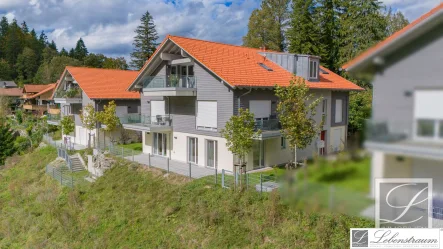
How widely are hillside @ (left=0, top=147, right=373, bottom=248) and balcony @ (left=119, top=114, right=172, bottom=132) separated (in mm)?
3282

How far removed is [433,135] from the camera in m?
1.10

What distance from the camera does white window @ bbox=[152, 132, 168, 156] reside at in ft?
86.1

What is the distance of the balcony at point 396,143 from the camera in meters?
1.10

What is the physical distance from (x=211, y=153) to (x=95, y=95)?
16.1 meters

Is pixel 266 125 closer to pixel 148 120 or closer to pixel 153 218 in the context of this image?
pixel 153 218

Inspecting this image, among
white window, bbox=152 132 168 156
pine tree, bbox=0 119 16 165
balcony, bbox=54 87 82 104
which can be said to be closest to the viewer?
white window, bbox=152 132 168 156

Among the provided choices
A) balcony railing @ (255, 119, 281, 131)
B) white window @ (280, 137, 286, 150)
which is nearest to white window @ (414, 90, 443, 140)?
balcony railing @ (255, 119, 281, 131)

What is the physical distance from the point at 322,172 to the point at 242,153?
14774mm

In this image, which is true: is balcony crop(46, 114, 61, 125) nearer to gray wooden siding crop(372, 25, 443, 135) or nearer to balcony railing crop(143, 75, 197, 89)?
balcony railing crop(143, 75, 197, 89)

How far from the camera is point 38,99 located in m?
63.7

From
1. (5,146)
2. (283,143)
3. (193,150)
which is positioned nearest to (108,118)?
(193,150)

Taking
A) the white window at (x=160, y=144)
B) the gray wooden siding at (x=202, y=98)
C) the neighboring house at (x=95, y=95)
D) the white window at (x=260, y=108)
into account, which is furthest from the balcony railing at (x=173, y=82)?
the neighboring house at (x=95, y=95)

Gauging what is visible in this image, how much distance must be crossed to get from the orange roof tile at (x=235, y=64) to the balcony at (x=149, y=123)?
632 cm

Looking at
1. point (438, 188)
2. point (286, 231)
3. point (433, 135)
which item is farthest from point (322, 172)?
point (286, 231)
